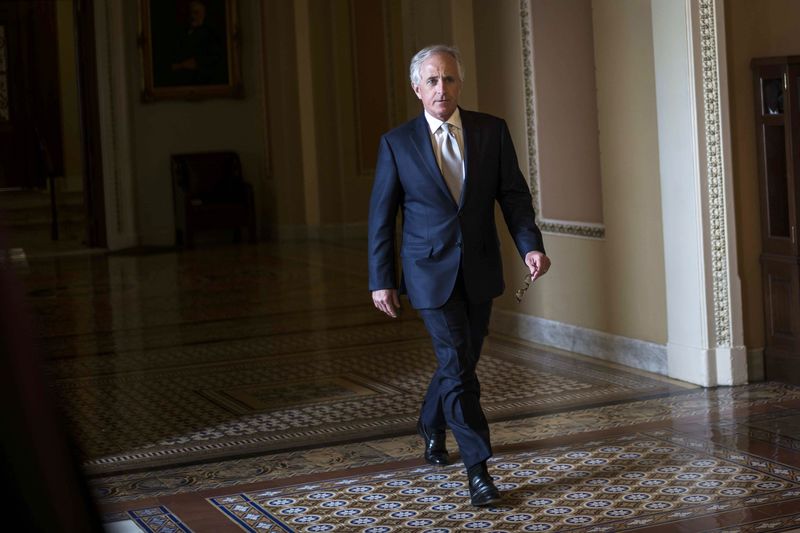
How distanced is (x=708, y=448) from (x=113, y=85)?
11.4 meters

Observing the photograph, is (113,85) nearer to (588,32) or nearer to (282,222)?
(282,222)

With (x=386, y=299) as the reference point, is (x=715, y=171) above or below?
above

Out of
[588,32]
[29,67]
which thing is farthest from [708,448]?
[29,67]

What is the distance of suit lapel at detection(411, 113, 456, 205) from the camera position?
3957mm

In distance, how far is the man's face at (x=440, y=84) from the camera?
392 cm

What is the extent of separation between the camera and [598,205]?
6.82 m

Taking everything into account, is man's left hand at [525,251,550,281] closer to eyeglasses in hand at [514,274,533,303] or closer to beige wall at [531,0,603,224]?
eyeglasses in hand at [514,274,533,303]

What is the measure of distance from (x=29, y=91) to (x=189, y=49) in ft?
24.3

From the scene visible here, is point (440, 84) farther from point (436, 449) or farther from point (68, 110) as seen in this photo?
point (68, 110)

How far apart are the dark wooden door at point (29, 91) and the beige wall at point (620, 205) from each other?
48.4 ft

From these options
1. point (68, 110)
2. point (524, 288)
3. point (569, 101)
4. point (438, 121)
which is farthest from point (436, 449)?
point (68, 110)

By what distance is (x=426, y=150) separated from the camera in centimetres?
398

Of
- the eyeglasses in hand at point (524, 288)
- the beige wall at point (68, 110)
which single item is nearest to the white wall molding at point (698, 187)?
the eyeglasses in hand at point (524, 288)

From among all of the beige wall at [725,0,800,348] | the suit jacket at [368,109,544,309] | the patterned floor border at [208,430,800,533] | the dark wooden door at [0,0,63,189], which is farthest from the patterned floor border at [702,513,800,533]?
the dark wooden door at [0,0,63,189]
